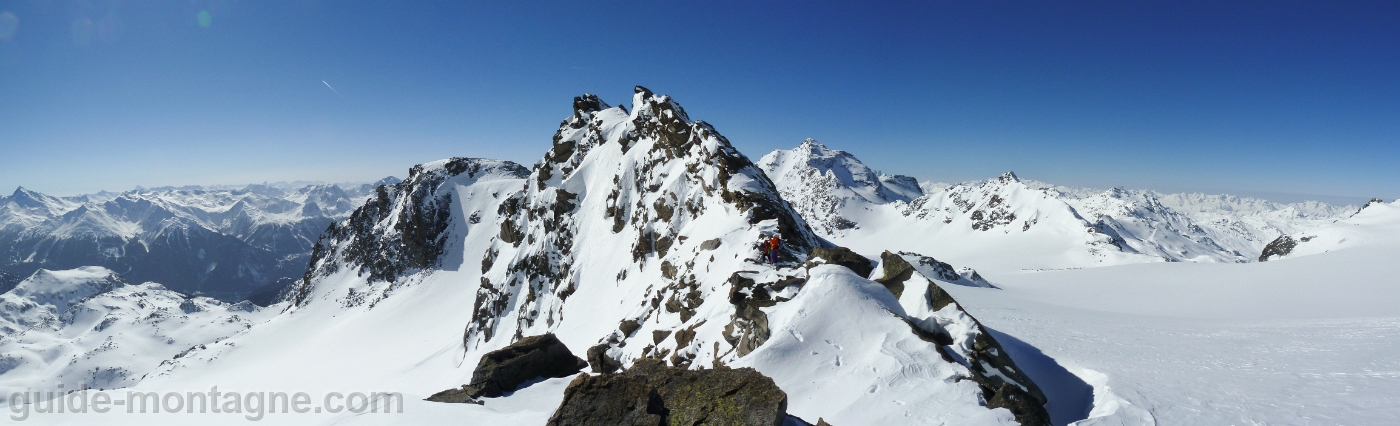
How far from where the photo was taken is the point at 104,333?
148250mm

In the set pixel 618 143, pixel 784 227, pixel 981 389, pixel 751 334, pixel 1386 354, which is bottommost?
pixel 1386 354

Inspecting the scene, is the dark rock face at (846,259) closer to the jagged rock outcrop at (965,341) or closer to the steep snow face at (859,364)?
the jagged rock outcrop at (965,341)

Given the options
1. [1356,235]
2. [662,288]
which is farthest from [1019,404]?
[1356,235]

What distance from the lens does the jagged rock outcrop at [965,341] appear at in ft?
31.8

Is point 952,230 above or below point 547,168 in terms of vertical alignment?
below

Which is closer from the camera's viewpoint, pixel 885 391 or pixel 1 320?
pixel 885 391

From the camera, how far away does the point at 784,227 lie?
23766mm

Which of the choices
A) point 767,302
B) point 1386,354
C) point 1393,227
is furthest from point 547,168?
point 1393,227

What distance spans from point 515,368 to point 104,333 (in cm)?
22153

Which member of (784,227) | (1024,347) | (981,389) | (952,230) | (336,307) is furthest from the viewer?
(952,230)

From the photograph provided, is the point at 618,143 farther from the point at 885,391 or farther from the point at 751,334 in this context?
the point at 885,391

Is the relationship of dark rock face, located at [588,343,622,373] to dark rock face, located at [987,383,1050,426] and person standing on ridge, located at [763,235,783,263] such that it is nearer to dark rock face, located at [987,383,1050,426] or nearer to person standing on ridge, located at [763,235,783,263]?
person standing on ridge, located at [763,235,783,263]

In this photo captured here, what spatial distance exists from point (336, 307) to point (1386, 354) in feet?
387

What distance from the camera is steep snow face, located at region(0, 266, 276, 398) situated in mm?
120625
